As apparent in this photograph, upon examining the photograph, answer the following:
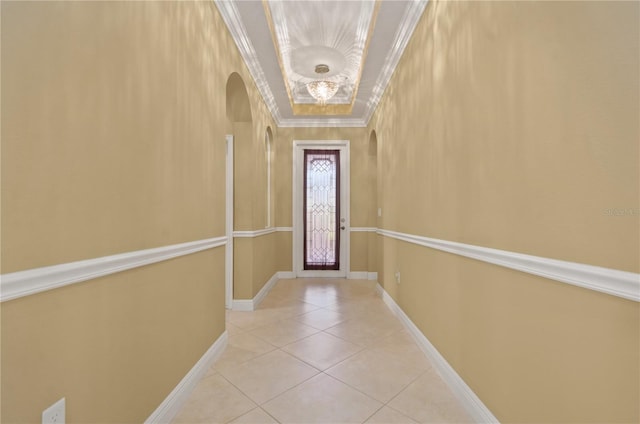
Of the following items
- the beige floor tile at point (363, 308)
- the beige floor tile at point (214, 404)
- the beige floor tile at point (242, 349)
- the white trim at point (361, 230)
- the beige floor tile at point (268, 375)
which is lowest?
the beige floor tile at point (363, 308)

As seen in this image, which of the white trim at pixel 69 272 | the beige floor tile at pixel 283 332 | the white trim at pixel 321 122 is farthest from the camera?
the white trim at pixel 321 122

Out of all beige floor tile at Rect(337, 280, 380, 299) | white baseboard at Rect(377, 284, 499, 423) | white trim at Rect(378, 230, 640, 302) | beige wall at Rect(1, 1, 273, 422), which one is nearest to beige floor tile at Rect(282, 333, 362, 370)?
white baseboard at Rect(377, 284, 499, 423)

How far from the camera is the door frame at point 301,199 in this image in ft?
17.6

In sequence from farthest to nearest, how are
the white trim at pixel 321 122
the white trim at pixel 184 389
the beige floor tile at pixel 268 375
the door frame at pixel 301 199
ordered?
the door frame at pixel 301 199 → the white trim at pixel 321 122 → the beige floor tile at pixel 268 375 → the white trim at pixel 184 389

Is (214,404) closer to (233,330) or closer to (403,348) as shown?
(233,330)

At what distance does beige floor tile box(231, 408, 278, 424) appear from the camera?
1636 mm

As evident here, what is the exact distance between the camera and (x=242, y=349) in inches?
99.7

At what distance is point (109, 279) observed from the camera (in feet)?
3.92

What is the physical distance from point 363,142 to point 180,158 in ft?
13.0

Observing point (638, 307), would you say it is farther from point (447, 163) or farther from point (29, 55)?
point (29, 55)

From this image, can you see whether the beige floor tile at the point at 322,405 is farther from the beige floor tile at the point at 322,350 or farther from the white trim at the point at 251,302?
the white trim at the point at 251,302

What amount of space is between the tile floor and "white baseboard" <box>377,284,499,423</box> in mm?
44

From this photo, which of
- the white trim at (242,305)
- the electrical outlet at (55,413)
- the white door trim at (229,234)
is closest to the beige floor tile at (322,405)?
the electrical outlet at (55,413)

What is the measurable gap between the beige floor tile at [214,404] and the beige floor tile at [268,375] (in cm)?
6
